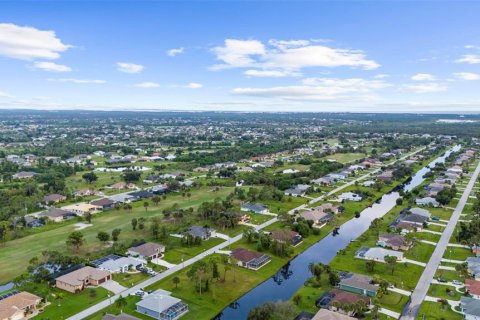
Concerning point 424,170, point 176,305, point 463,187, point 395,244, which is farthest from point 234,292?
point 424,170

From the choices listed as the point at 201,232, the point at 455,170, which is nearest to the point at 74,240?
the point at 201,232

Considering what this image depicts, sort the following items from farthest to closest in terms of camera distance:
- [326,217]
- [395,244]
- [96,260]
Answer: [326,217] < [395,244] < [96,260]

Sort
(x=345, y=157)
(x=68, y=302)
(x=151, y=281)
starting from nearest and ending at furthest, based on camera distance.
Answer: (x=68, y=302)
(x=151, y=281)
(x=345, y=157)

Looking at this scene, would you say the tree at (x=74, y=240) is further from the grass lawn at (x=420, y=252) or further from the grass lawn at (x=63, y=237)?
the grass lawn at (x=420, y=252)

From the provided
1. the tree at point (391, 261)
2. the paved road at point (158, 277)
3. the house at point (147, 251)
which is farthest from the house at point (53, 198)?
the tree at point (391, 261)

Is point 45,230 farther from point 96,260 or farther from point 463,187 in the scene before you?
point 463,187

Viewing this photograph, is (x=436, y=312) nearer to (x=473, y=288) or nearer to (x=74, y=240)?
(x=473, y=288)
